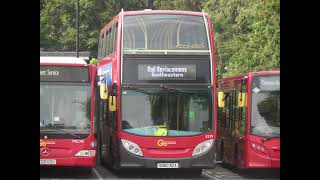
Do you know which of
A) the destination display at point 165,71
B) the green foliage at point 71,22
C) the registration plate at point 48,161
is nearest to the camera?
the registration plate at point 48,161

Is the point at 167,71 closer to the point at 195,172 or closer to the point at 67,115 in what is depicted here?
the point at 67,115

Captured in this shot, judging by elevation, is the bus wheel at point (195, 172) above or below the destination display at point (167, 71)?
below

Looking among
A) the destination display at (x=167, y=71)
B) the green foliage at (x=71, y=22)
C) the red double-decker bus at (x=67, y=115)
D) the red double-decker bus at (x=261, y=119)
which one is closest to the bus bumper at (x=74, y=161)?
the red double-decker bus at (x=67, y=115)

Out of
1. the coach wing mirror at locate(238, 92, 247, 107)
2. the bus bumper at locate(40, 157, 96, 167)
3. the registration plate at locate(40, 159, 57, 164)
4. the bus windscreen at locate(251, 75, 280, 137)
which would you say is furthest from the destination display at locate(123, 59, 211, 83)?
the registration plate at locate(40, 159, 57, 164)

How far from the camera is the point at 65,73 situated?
1925cm

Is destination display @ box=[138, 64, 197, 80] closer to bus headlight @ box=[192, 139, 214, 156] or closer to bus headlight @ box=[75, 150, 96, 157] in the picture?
bus headlight @ box=[192, 139, 214, 156]

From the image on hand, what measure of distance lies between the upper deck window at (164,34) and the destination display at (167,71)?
29 centimetres

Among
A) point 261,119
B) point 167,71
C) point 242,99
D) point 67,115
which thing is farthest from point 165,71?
point 261,119

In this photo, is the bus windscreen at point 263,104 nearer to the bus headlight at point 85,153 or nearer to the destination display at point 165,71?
the destination display at point 165,71

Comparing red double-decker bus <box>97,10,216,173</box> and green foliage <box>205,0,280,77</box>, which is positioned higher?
green foliage <box>205,0,280,77</box>

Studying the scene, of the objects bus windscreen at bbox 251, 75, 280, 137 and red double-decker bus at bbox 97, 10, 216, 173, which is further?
bus windscreen at bbox 251, 75, 280, 137

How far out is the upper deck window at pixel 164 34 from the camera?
19.6 m

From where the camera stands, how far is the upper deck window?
19.6 metres
